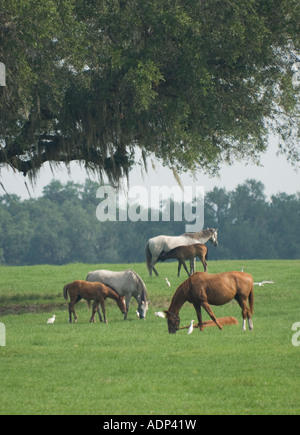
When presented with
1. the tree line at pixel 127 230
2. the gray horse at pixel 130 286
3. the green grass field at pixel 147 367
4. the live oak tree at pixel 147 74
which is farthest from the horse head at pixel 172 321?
the tree line at pixel 127 230

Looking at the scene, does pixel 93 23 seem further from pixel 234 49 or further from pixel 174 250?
pixel 174 250

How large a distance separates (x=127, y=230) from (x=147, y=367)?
91.4 meters

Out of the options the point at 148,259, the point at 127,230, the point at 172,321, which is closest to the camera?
the point at 172,321

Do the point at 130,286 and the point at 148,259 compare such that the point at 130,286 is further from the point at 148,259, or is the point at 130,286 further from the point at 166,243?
the point at 148,259

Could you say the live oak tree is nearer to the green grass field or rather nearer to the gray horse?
the gray horse

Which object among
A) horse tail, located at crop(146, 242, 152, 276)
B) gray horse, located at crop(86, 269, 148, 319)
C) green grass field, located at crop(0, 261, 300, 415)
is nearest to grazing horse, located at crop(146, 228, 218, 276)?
horse tail, located at crop(146, 242, 152, 276)

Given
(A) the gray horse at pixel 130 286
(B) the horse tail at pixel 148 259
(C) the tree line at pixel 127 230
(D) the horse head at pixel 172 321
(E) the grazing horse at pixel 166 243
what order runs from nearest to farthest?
(D) the horse head at pixel 172 321, (A) the gray horse at pixel 130 286, (E) the grazing horse at pixel 166 243, (B) the horse tail at pixel 148 259, (C) the tree line at pixel 127 230

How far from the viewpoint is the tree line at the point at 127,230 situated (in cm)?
9175

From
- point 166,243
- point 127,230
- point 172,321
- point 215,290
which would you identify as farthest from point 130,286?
point 127,230

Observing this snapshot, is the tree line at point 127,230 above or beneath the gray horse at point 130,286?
beneath

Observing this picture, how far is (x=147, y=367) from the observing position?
1320cm

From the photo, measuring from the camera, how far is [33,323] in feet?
69.2

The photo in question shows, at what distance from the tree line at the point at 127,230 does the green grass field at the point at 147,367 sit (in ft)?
228

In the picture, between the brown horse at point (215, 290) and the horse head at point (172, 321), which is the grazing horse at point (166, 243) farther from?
the brown horse at point (215, 290)
